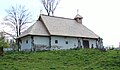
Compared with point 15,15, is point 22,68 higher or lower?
lower

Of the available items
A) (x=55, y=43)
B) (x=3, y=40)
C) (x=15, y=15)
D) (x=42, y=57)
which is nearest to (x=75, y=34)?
(x=55, y=43)

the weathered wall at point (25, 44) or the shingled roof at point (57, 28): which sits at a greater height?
the shingled roof at point (57, 28)

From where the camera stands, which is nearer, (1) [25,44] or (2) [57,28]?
(1) [25,44]

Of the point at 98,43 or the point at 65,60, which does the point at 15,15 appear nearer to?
the point at 98,43

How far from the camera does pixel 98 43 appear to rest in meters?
39.4

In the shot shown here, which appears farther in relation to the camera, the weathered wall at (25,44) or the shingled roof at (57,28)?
the shingled roof at (57,28)

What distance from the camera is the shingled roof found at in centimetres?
3306

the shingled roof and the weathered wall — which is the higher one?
the shingled roof

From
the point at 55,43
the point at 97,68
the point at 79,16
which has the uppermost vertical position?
the point at 79,16

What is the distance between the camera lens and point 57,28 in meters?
34.4

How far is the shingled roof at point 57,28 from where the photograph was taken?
3306 centimetres

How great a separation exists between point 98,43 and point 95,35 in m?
1.45

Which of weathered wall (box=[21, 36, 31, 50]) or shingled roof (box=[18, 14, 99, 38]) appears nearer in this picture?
weathered wall (box=[21, 36, 31, 50])

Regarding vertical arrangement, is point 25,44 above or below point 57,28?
below
